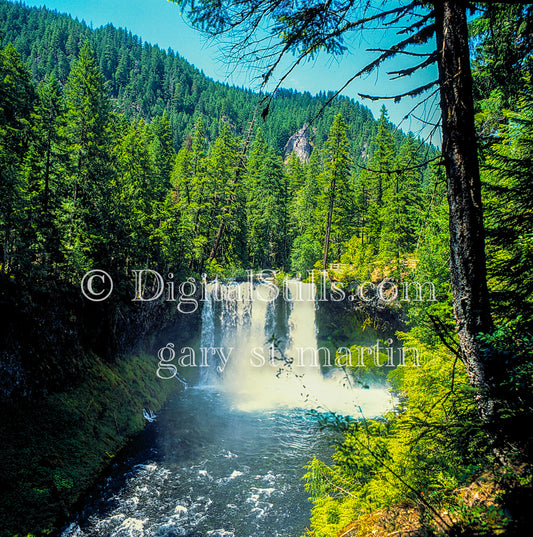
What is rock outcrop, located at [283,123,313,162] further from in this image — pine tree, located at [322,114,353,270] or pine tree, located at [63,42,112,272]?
pine tree, located at [63,42,112,272]

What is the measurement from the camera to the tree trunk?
3031 millimetres

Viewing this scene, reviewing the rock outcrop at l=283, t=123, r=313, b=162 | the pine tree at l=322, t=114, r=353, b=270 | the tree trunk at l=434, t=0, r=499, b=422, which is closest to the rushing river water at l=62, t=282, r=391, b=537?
the tree trunk at l=434, t=0, r=499, b=422

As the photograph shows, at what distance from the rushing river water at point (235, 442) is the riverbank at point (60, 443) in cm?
72

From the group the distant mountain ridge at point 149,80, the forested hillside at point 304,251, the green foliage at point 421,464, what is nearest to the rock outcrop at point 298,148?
the distant mountain ridge at point 149,80

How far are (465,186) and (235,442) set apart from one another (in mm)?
14725

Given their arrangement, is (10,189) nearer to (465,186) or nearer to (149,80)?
(465,186)

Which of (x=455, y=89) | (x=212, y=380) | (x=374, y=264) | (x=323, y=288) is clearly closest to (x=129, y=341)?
(x=212, y=380)

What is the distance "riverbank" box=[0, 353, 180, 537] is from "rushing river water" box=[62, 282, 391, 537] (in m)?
0.72

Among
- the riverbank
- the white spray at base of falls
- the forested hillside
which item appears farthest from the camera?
the white spray at base of falls

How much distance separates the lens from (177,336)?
22.9 meters

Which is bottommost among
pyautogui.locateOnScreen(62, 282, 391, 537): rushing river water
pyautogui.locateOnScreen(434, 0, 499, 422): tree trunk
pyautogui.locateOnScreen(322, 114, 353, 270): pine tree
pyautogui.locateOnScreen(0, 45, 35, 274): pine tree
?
pyautogui.locateOnScreen(62, 282, 391, 537): rushing river water

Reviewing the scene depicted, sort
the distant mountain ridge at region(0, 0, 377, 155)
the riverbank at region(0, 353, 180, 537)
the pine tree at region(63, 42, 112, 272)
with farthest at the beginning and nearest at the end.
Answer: the distant mountain ridge at region(0, 0, 377, 155) < the pine tree at region(63, 42, 112, 272) < the riverbank at region(0, 353, 180, 537)

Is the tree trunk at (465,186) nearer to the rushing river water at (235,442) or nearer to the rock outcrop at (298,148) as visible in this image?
the rushing river water at (235,442)

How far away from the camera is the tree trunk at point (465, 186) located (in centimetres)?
303
